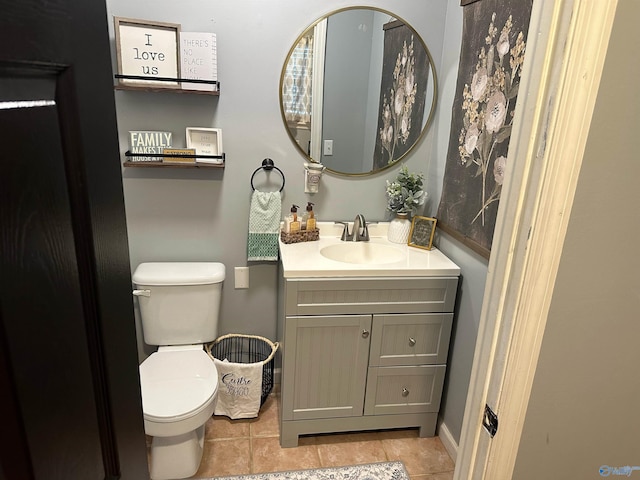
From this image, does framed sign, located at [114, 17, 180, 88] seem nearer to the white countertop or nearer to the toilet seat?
the white countertop

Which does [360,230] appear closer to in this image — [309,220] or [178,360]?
[309,220]

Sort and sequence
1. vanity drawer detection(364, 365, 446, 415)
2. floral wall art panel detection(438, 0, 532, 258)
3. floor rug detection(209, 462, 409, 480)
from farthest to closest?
1. vanity drawer detection(364, 365, 446, 415)
2. floor rug detection(209, 462, 409, 480)
3. floral wall art panel detection(438, 0, 532, 258)

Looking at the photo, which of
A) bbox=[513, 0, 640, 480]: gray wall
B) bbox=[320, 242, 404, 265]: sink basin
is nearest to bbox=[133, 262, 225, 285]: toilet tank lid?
bbox=[320, 242, 404, 265]: sink basin

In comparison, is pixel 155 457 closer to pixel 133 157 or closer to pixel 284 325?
pixel 284 325

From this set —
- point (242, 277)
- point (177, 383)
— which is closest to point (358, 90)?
point (242, 277)

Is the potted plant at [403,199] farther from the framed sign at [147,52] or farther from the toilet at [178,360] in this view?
the framed sign at [147,52]

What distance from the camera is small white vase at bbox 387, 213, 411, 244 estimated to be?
221 cm

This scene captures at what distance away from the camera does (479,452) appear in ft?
2.93

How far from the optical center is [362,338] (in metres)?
1.92

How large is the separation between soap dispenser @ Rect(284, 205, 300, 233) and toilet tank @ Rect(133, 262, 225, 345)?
364 millimetres

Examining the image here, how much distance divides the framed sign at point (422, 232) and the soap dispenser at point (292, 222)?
22.1 inches

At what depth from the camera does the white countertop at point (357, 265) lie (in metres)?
1.80

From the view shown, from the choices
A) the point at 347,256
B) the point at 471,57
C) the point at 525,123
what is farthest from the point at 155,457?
the point at 471,57

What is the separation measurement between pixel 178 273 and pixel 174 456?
0.76m
